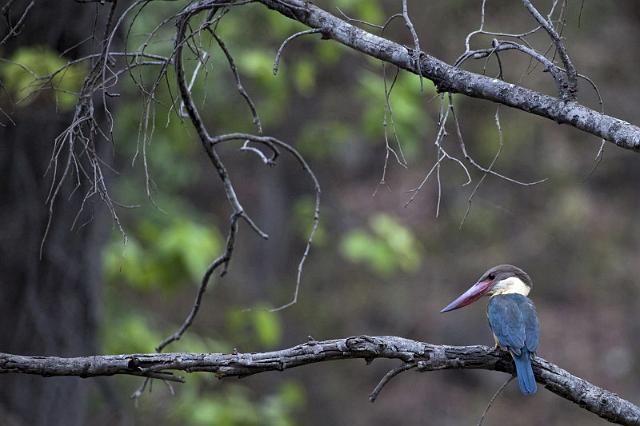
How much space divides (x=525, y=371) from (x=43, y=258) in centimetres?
286

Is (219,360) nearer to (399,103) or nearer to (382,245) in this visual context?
(399,103)

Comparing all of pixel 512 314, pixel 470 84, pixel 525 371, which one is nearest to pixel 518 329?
pixel 512 314

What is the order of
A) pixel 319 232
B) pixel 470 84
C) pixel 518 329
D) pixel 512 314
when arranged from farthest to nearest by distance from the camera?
1. pixel 319 232
2. pixel 512 314
3. pixel 518 329
4. pixel 470 84

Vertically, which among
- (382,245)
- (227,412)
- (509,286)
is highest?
(382,245)

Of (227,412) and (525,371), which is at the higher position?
(227,412)

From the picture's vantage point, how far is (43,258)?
16.6 ft

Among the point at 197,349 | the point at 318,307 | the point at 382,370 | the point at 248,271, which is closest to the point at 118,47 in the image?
the point at 197,349

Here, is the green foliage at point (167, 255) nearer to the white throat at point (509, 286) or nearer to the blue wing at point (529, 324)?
the white throat at point (509, 286)

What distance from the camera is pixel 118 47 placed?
488cm

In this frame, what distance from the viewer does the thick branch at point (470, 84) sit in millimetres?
2414

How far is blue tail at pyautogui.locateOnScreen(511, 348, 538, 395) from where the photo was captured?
316cm

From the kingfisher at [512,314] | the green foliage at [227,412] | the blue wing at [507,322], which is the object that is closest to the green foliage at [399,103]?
the green foliage at [227,412]

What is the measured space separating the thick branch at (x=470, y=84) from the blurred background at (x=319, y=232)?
158 centimetres

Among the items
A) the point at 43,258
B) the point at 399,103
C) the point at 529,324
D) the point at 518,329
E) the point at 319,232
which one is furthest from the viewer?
the point at 319,232
